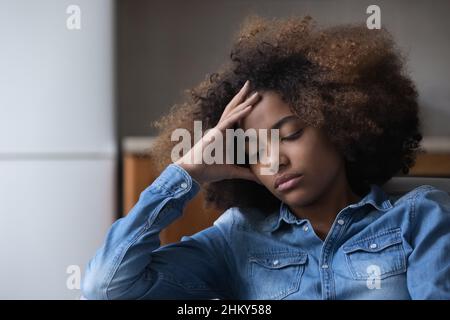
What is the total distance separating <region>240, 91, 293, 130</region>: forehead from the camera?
1015 mm

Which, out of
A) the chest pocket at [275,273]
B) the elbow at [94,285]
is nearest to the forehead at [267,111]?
the chest pocket at [275,273]

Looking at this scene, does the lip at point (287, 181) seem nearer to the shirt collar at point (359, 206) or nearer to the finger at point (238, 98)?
the shirt collar at point (359, 206)

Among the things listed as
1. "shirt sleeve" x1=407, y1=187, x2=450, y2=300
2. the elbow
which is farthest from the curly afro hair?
the elbow

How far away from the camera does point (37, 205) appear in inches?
44.8

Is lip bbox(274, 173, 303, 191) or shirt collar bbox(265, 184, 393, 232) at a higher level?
lip bbox(274, 173, 303, 191)

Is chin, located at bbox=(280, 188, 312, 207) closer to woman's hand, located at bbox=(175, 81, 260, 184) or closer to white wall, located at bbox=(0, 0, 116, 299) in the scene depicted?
woman's hand, located at bbox=(175, 81, 260, 184)

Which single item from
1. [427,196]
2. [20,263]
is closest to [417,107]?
[427,196]

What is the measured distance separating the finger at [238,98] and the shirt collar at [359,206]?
18 centimetres

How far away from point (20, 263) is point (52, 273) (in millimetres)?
65

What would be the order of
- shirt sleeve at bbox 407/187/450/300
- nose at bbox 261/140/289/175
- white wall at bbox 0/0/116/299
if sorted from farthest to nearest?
white wall at bbox 0/0/116/299 < nose at bbox 261/140/289/175 < shirt sleeve at bbox 407/187/450/300

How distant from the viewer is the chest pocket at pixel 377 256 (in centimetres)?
97

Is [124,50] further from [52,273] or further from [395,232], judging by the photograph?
[395,232]

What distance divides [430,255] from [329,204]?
18 cm

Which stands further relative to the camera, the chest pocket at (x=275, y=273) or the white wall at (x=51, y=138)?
the white wall at (x=51, y=138)
